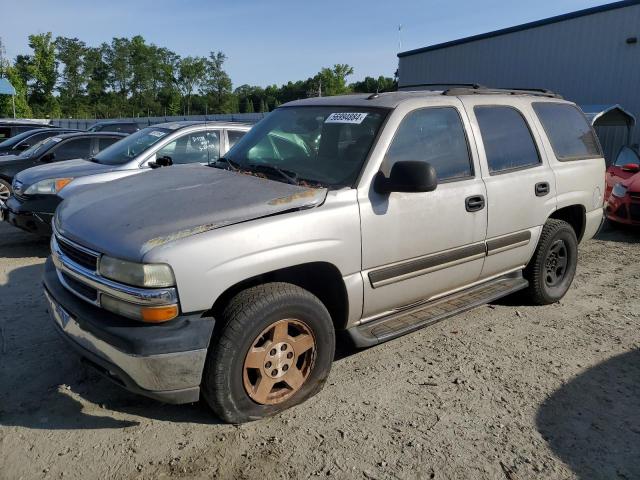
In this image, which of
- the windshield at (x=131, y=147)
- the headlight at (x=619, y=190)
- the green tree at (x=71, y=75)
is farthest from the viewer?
the green tree at (x=71, y=75)

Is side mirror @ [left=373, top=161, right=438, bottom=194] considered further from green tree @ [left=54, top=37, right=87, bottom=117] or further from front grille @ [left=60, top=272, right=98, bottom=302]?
green tree @ [left=54, top=37, right=87, bottom=117]

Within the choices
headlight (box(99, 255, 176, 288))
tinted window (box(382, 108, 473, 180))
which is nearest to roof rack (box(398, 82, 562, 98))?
tinted window (box(382, 108, 473, 180))

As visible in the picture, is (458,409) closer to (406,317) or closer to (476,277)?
(406,317)

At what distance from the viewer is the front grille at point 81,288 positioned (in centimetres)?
276

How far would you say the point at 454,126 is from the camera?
3.82 metres

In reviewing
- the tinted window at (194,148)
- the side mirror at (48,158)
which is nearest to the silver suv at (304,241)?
the tinted window at (194,148)

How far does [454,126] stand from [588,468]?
2.37m

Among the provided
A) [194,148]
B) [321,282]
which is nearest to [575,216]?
[321,282]

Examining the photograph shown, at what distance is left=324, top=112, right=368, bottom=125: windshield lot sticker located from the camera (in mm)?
3562

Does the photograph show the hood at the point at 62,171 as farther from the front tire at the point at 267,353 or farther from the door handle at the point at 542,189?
the door handle at the point at 542,189

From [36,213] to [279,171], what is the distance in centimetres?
396

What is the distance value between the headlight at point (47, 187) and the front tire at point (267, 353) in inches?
174

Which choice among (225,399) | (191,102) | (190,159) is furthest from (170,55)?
A: (225,399)

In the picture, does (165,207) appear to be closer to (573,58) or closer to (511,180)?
(511,180)
